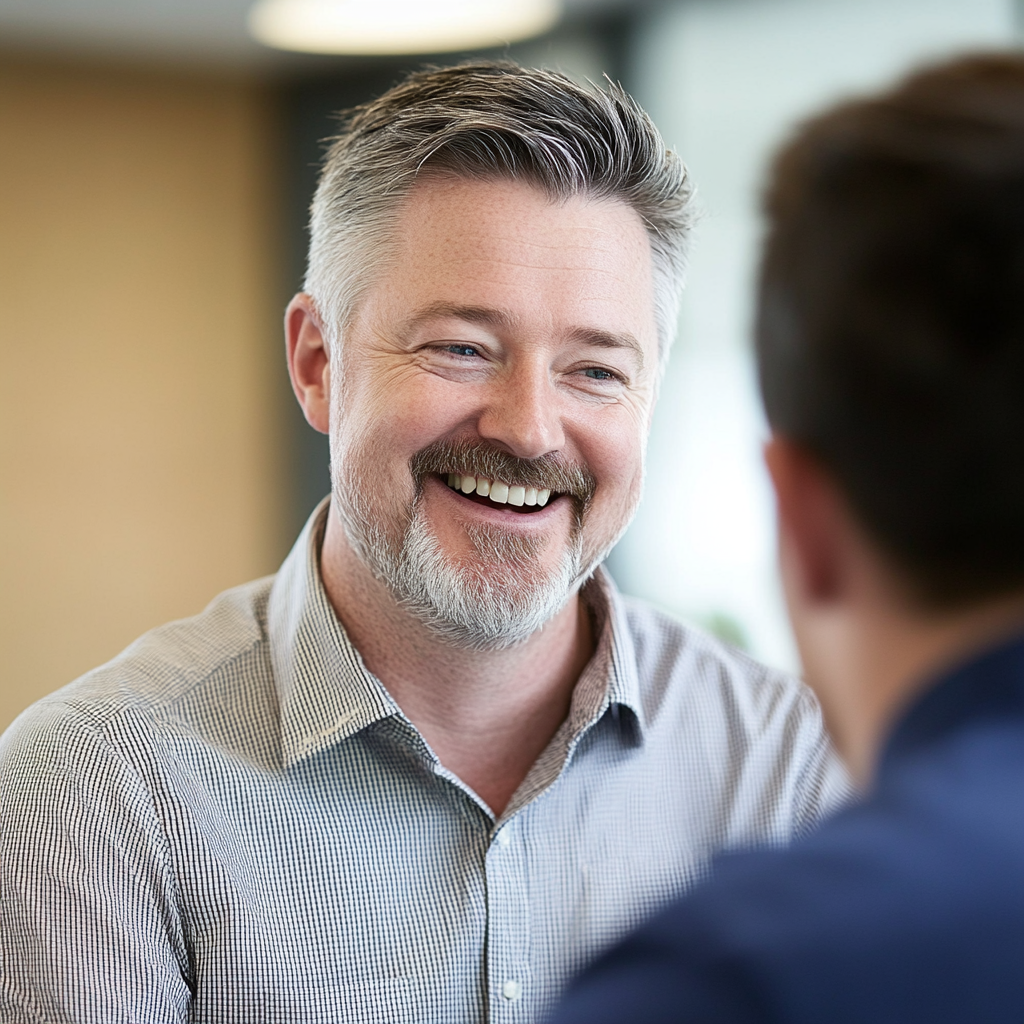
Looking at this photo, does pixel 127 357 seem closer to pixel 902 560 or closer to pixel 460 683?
pixel 460 683

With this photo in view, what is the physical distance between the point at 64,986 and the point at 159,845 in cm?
17

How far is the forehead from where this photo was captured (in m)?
1.51

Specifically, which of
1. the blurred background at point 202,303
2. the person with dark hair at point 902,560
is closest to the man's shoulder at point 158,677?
the person with dark hair at point 902,560

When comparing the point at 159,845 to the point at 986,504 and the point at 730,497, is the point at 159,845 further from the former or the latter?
the point at 730,497

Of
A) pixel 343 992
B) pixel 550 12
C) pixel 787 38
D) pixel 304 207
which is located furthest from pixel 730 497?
pixel 343 992

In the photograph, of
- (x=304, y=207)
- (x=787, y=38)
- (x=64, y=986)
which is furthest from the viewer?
(x=304, y=207)

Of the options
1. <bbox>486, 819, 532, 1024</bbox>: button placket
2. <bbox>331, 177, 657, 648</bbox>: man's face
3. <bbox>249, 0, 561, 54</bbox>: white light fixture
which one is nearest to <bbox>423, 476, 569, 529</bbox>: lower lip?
<bbox>331, 177, 657, 648</bbox>: man's face

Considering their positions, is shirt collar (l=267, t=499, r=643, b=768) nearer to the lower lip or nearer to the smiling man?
the smiling man

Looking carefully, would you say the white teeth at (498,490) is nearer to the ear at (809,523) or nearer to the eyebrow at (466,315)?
the eyebrow at (466,315)

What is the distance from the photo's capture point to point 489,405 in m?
1.52

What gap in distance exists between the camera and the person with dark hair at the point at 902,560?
565mm

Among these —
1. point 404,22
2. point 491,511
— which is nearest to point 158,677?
point 491,511

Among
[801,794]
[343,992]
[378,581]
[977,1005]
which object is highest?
[977,1005]

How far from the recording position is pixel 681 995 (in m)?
0.59
